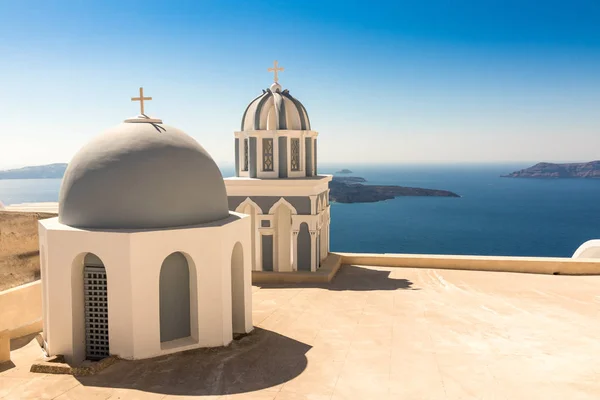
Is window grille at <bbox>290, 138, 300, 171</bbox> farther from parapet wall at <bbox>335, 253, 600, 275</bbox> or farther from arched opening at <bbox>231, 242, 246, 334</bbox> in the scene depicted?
arched opening at <bbox>231, 242, 246, 334</bbox>

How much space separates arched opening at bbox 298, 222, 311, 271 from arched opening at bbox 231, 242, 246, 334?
250 inches

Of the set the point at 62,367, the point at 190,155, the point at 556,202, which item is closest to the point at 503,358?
the point at 190,155

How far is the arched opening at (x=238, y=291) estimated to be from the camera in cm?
1088

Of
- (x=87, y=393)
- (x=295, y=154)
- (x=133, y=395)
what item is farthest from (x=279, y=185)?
(x=87, y=393)

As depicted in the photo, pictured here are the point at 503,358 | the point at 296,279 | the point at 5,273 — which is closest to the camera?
the point at 503,358

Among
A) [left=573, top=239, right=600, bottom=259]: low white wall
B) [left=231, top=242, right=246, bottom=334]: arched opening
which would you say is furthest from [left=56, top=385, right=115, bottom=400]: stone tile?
[left=573, top=239, right=600, bottom=259]: low white wall

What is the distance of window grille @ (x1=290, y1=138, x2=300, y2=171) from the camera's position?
18.2 m

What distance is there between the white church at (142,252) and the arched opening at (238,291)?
21mm

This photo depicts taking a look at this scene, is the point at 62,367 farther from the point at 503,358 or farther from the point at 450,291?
the point at 450,291

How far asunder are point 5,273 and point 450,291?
81.7ft

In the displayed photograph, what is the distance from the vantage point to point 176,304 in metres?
9.88

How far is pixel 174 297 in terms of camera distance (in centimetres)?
985

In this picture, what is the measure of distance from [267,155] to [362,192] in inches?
4505

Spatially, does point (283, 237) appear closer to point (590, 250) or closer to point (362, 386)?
point (362, 386)
